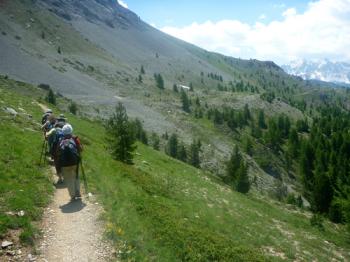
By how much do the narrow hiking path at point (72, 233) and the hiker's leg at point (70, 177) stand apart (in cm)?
49

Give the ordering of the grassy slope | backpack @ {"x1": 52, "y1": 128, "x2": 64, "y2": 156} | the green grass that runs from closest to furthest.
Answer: the green grass → the grassy slope → backpack @ {"x1": 52, "y1": 128, "x2": 64, "y2": 156}

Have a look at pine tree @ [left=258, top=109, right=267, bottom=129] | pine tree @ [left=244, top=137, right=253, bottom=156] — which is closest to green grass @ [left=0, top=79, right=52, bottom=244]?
pine tree @ [left=244, top=137, right=253, bottom=156]

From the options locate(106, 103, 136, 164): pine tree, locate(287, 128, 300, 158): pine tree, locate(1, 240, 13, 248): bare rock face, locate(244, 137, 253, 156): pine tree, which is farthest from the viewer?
locate(287, 128, 300, 158): pine tree

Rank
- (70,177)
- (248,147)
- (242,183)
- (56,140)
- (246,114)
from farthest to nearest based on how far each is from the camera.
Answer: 1. (246,114)
2. (248,147)
3. (242,183)
4. (56,140)
5. (70,177)

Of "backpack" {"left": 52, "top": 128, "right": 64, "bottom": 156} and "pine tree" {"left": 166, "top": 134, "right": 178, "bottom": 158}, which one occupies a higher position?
"backpack" {"left": 52, "top": 128, "right": 64, "bottom": 156}

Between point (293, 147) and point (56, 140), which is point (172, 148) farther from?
point (56, 140)

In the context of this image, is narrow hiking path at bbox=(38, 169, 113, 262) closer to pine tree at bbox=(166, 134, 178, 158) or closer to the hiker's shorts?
the hiker's shorts

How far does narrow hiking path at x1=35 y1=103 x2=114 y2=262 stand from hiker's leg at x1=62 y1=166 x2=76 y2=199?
0.49m

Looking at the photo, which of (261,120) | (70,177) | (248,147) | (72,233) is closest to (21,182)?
(70,177)

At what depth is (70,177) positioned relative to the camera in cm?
1594

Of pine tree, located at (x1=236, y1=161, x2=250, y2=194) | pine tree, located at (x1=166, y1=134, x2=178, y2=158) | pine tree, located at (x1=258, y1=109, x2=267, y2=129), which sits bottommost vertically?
pine tree, located at (x1=166, y1=134, x2=178, y2=158)

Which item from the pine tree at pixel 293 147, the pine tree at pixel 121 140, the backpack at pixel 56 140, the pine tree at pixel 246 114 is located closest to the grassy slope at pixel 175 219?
the backpack at pixel 56 140

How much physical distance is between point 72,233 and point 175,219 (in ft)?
17.3

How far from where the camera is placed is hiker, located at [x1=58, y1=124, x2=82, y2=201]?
15.5m
